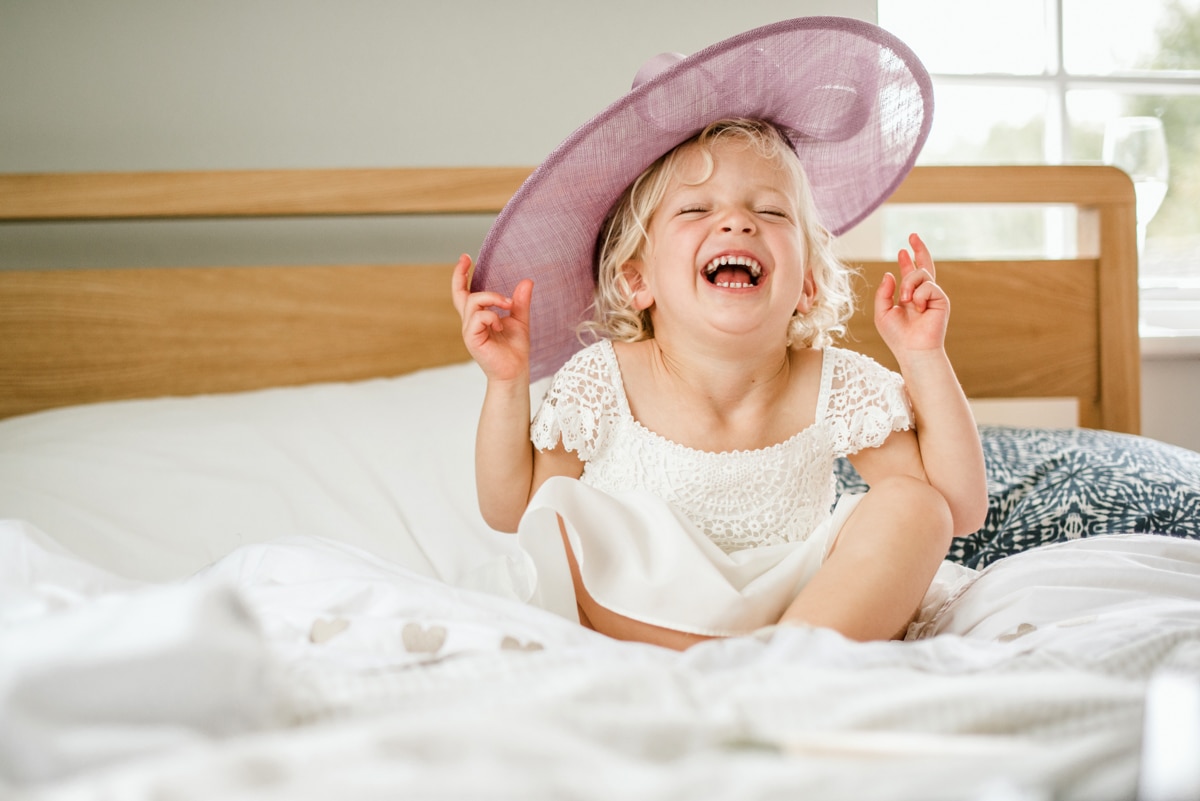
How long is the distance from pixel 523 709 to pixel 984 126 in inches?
79.3

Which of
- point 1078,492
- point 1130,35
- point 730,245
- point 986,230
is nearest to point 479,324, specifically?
point 730,245

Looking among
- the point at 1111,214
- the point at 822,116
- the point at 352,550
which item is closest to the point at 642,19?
the point at 822,116

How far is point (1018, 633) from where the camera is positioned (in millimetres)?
789

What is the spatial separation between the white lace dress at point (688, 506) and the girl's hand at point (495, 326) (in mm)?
85

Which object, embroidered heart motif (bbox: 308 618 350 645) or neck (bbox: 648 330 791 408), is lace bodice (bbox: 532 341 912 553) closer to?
neck (bbox: 648 330 791 408)

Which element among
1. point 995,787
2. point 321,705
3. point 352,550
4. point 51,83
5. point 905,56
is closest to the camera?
point 995,787

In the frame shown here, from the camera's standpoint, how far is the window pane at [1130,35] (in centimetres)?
216

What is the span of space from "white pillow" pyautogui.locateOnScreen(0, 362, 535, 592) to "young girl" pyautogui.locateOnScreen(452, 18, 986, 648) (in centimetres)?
14

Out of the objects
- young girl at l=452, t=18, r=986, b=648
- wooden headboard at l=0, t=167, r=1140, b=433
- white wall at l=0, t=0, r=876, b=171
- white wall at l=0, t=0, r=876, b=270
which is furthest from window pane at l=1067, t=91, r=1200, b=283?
young girl at l=452, t=18, r=986, b=648

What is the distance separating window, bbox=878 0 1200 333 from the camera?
6.93ft

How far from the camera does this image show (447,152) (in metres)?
1.73

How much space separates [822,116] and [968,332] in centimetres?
73

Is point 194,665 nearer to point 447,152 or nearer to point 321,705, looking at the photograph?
point 321,705

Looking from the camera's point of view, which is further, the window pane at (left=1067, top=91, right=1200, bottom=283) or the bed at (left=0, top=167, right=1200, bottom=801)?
the window pane at (left=1067, top=91, right=1200, bottom=283)
